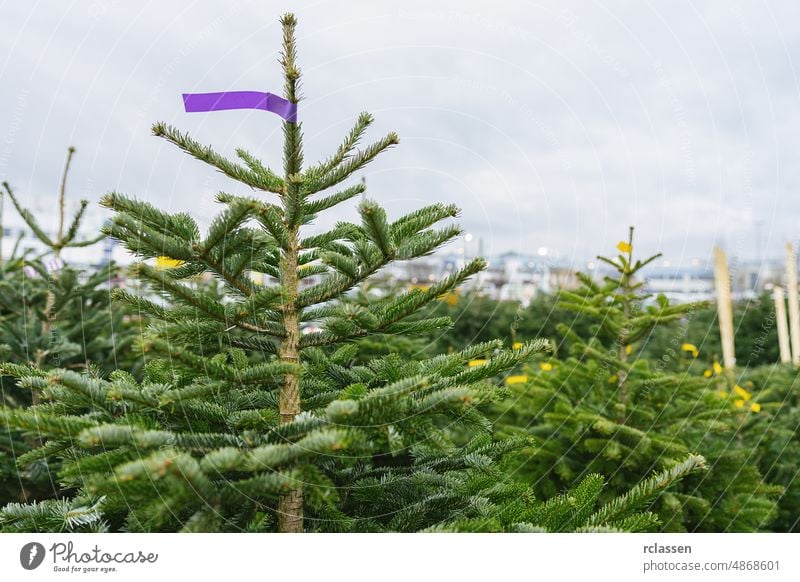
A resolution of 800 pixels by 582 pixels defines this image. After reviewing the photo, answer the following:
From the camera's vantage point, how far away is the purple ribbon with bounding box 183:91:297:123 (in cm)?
106

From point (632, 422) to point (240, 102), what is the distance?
9.03ft

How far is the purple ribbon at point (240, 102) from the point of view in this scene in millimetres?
1059

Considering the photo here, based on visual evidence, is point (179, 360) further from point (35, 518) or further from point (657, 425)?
point (657, 425)

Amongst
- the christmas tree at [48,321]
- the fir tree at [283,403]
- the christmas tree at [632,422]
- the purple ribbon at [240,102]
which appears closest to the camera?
the fir tree at [283,403]

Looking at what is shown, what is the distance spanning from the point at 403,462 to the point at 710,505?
221 cm

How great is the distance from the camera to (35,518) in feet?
3.76

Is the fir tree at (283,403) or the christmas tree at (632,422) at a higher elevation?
the fir tree at (283,403)

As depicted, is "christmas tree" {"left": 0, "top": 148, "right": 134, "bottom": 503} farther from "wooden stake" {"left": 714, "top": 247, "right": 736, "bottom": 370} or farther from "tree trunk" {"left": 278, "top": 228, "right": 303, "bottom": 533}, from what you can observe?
"wooden stake" {"left": 714, "top": 247, "right": 736, "bottom": 370}

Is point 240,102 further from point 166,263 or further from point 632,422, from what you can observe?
point 632,422

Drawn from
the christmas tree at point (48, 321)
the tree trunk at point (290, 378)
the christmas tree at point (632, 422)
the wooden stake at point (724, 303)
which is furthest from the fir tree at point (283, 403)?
the wooden stake at point (724, 303)

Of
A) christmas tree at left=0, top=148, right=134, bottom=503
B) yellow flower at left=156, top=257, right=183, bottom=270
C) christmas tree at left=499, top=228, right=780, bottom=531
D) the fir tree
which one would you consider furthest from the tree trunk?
christmas tree at left=0, top=148, right=134, bottom=503

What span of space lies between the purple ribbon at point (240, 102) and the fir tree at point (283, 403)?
0.09 feet

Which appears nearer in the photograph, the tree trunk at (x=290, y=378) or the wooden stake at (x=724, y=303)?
the tree trunk at (x=290, y=378)

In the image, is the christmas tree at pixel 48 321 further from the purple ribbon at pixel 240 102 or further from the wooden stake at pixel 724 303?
the wooden stake at pixel 724 303
